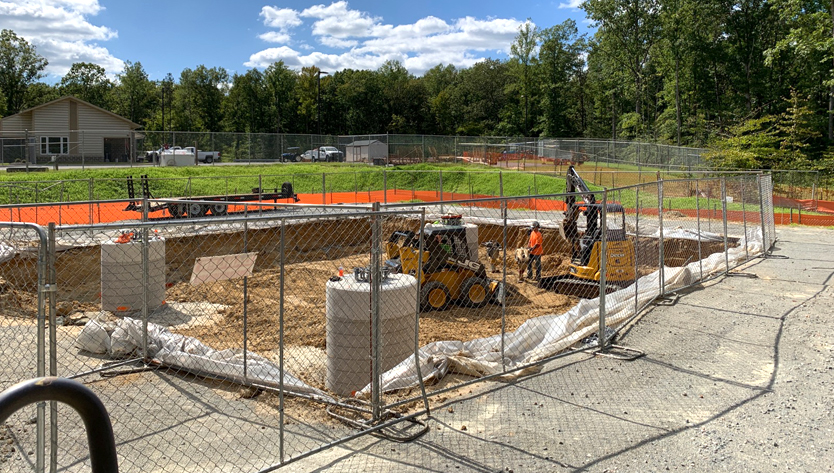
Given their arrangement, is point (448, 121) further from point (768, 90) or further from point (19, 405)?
point (19, 405)

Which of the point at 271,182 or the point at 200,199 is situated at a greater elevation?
the point at 271,182

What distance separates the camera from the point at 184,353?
7.67m

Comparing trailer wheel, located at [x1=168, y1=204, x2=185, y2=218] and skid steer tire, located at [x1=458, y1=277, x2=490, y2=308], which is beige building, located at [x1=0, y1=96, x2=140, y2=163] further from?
skid steer tire, located at [x1=458, y1=277, x2=490, y2=308]

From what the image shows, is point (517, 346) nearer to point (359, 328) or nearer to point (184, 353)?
point (359, 328)

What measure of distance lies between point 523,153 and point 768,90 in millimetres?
24943

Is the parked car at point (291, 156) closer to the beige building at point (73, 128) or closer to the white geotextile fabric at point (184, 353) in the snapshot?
the beige building at point (73, 128)

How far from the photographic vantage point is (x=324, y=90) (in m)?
78.8

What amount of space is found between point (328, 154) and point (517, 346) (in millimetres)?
40928

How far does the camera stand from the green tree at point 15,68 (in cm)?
6781

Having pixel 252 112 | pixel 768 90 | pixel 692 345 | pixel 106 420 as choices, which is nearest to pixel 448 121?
pixel 252 112

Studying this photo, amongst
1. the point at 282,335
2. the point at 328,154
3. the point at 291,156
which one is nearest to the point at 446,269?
the point at 282,335

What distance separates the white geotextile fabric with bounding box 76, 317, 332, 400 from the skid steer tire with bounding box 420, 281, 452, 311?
18.3 ft

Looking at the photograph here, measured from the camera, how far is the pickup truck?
155 ft

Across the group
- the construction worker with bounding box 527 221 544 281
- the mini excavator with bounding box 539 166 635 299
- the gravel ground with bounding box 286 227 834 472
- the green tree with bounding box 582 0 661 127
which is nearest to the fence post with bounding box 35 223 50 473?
the gravel ground with bounding box 286 227 834 472
